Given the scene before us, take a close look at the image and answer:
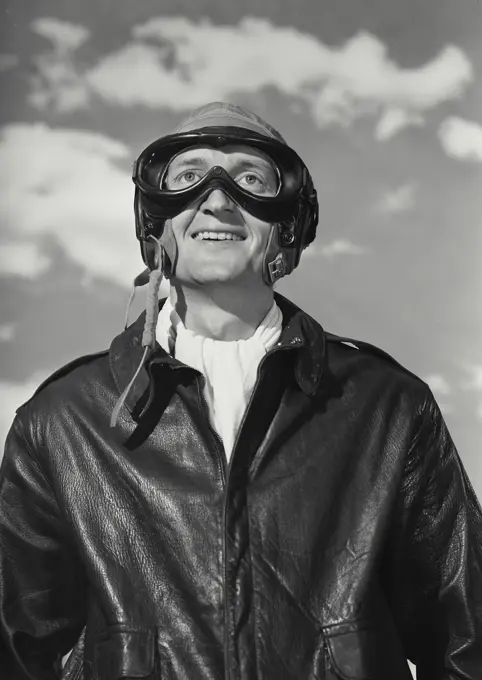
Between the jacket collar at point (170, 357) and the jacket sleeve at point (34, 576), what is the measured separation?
21cm

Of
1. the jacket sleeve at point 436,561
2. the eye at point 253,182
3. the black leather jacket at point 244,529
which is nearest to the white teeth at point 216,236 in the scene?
the eye at point 253,182

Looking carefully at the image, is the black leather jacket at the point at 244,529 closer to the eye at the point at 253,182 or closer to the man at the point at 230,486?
the man at the point at 230,486

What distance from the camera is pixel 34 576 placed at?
2.04 m

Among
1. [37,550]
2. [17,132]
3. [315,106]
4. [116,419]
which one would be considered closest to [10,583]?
[37,550]

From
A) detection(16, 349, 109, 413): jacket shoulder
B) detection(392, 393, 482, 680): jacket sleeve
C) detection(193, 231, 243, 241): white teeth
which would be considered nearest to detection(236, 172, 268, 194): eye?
detection(193, 231, 243, 241): white teeth

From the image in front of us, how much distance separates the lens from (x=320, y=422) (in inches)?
81.3

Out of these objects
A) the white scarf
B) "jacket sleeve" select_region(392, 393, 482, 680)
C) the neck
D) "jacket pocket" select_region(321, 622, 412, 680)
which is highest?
the neck

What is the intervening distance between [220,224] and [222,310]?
0.16 m

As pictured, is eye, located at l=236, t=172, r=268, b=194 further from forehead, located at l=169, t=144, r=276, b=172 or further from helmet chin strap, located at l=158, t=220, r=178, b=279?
helmet chin strap, located at l=158, t=220, r=178, b=279

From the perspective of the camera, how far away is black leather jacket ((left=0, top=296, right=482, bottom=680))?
188 cm

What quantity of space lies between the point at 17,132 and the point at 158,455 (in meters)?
1.53

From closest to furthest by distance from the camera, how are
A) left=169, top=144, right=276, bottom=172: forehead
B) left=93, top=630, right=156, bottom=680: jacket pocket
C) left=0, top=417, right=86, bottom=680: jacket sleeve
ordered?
left=93, top=630, right=156, bottom=680: jacket pocket < left=0, top=417, right=86, bottom=680: jacket sleeve < left=169, top=144, right=276, bottom=172: forehead

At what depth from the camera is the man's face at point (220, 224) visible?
81.1 inches

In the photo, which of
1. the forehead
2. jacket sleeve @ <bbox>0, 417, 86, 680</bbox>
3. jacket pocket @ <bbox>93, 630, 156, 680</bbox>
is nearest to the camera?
jacket pocket @ <bbox>93, 630, 156, 680</bbox>
